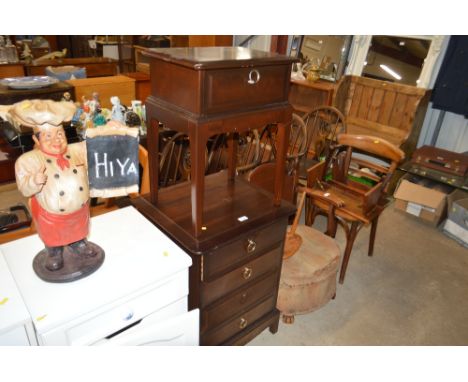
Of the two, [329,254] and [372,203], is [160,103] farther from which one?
[372,203]

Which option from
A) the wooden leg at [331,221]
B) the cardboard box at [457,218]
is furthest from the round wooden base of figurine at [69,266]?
the cardboard box at [457,218]

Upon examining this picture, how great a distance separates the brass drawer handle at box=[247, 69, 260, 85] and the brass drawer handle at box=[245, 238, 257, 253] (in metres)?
0.59

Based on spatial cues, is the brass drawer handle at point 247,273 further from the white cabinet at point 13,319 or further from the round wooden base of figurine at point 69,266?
the white cabinet at point 13,319

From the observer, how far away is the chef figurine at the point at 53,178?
896mm

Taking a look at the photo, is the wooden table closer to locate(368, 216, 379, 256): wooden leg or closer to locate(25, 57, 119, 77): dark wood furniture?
locate(368, 216, 379, 256): wooden leg

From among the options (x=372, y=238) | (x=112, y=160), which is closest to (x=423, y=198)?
(x=372, y=238)

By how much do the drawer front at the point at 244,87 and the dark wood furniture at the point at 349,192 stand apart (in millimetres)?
1083

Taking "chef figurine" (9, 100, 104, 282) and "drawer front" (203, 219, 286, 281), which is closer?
"chef figurine" (9, 100, 104, 282)

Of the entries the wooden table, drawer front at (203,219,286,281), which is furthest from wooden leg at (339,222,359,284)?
the wooden table

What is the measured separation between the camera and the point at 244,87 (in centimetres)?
119

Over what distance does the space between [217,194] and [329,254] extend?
0.77 m

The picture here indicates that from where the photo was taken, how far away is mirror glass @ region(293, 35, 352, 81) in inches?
147

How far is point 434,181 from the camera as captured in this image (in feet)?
10.6
